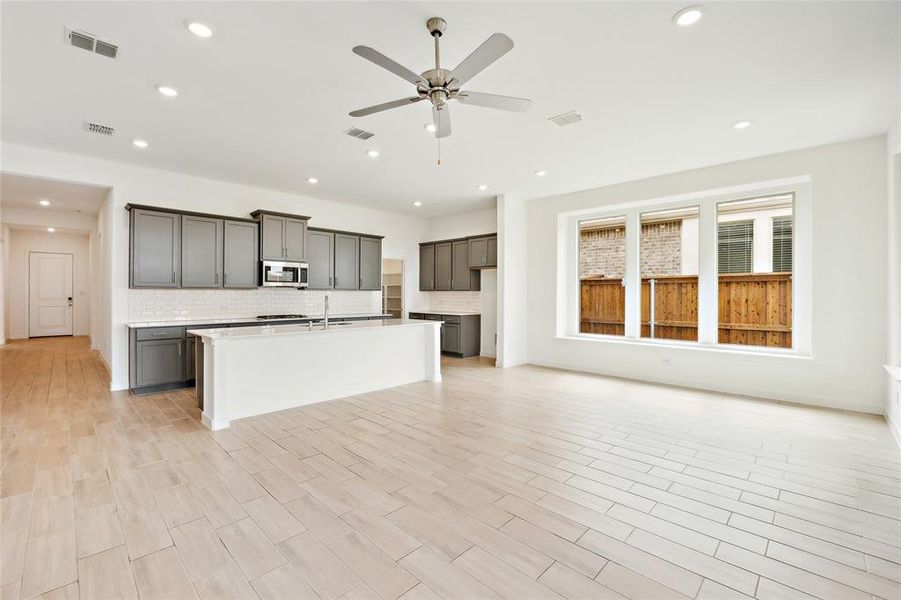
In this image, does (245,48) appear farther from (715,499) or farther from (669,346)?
(669,346)

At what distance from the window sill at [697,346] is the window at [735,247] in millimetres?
1038

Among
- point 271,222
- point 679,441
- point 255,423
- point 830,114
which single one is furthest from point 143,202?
point 830,114

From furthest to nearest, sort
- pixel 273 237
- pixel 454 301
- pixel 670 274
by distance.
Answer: pixel 454 301
pixel 273 237
pixel 670 274

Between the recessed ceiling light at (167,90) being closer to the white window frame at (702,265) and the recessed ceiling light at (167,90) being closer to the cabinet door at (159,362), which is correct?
the cabinet door at (159,362)

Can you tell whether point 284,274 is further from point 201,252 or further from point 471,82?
point 471,82

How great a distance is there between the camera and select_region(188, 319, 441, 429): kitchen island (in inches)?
155

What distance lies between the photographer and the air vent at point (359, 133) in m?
4.22

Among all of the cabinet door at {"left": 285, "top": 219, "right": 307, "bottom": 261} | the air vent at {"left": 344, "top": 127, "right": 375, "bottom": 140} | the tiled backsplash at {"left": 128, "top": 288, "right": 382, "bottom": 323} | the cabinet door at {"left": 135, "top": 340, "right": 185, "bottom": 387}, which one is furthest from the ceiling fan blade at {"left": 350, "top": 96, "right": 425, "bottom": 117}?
the tiled backsplash at {"left": 128, "top": 288, "right": 382, "bottom": 323}

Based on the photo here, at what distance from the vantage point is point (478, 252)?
26.3 feet

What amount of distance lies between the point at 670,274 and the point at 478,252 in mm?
3422

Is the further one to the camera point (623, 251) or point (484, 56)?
point (623, 251)

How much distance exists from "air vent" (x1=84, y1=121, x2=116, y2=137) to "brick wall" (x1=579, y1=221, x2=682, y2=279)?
21.5 ft

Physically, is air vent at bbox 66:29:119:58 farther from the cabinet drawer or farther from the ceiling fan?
the cabinet drawer

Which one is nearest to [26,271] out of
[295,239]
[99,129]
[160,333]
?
[160,333]
